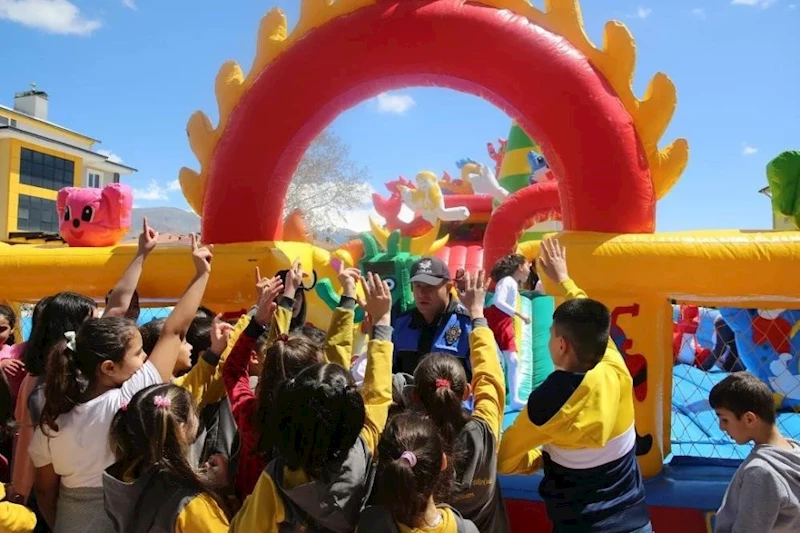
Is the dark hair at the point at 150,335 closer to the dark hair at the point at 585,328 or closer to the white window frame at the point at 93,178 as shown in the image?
the dark hair at the point at 585,328

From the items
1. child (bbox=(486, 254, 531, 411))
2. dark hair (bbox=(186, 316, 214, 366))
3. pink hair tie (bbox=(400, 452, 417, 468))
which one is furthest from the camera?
child (bbox=(486, 254, 531, 411))

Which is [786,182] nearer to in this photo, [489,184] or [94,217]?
[94,217]

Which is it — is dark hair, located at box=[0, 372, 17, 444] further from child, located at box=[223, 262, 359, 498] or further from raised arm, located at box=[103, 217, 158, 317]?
child, located at box=[223, 262, 359, 498]

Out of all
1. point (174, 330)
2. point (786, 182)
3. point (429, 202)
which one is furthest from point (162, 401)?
point (429, 202)

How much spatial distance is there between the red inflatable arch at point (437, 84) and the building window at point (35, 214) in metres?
16.5

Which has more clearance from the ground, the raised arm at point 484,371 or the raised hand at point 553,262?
the raised hand at point 553,262

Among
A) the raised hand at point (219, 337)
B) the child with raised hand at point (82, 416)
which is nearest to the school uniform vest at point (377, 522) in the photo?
the child with raised hand at point (82, 416)

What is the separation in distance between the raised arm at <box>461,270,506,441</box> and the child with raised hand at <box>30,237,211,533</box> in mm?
791

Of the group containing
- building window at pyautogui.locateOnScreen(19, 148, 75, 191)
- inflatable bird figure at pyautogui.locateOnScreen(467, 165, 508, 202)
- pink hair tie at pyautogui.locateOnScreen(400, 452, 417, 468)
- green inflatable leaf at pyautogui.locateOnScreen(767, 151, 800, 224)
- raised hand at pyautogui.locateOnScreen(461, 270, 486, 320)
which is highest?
building window at pyautogui.locateOnScreen(19, 148, 75, 191)

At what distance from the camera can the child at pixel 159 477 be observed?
4.28 feet

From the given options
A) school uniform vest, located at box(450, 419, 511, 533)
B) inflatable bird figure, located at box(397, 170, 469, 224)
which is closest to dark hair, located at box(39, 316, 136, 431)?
school uniform vest, located at box(450, 419, 511, 533)

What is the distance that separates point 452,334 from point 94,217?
2.05 metres

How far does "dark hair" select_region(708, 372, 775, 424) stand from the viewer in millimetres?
1587

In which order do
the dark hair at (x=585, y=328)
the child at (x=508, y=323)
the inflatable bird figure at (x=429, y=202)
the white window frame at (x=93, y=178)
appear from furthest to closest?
the white window frame at (x=93, y=178)
the inflatable bird figure at (x=429, y=202)
the child at (x=508, y=323)
the dark hair at (x=585, y=328)
